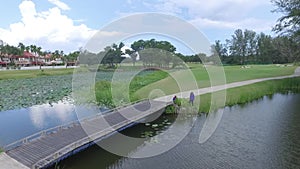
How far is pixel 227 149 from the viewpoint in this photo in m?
11.7

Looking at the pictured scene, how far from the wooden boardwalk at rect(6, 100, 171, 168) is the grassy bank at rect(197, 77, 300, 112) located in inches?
227

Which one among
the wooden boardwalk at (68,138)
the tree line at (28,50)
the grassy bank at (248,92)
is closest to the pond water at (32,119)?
the wooden boardwalk at (68,138)

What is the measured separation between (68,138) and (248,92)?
20.6 meters

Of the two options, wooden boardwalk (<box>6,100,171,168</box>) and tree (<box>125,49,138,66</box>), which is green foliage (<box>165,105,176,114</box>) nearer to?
wooden boardwalk (<box>6,100,171,168</box>)

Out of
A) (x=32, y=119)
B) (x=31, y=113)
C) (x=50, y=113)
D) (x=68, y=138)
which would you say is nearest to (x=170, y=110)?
(x=68, y=138)

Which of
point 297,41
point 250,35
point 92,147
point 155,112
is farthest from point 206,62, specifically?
point 250,35

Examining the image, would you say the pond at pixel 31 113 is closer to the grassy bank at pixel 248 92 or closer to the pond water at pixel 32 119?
the pond water at pixel 32 119

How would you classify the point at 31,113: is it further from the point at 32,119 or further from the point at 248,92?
the point at 248,92

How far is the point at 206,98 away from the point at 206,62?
42.1 feet

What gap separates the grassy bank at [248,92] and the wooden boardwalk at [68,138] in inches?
227

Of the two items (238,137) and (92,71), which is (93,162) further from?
(92,71)

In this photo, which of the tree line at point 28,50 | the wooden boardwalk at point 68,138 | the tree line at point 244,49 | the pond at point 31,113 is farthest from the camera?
the tree line at point 244,49

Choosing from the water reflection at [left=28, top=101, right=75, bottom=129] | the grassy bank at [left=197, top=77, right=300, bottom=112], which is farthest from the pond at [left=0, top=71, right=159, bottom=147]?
the grassy bank at [left=197, top=77, right=300, bottom=112]

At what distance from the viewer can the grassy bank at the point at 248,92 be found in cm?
2073
